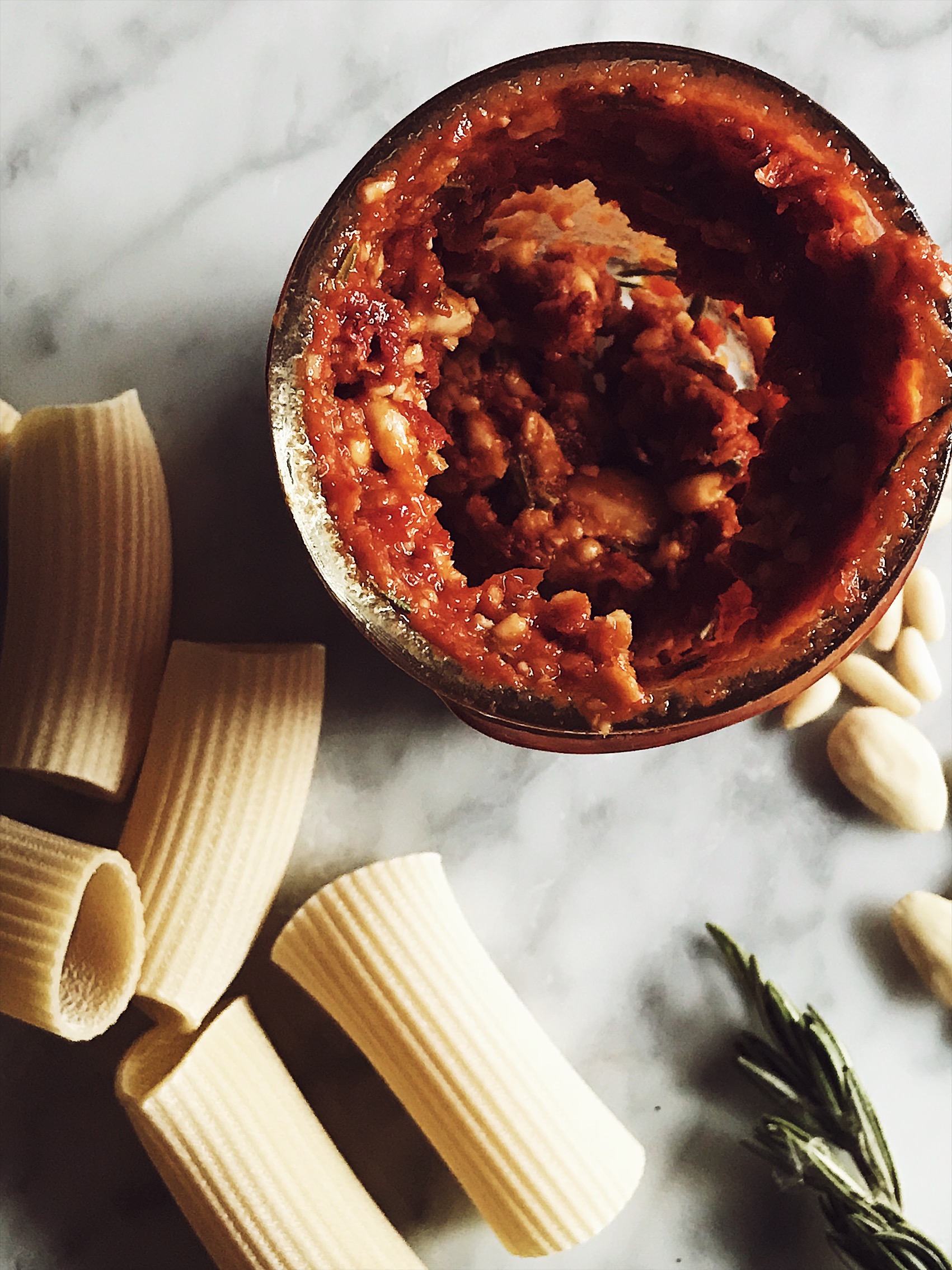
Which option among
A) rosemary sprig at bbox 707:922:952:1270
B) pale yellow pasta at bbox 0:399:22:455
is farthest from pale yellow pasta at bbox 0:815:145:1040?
rosemary sprig at bbox 707:922:952:1270

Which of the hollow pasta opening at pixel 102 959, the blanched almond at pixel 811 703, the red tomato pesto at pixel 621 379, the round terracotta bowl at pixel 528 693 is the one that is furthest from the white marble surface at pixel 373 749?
the round terracotta bowl at pixel 528 693

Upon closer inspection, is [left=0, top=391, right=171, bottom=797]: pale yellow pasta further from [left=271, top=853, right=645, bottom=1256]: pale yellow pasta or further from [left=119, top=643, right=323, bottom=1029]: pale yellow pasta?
[left=271, top=853, right=645, bottom=1256]: pale yellow pasta

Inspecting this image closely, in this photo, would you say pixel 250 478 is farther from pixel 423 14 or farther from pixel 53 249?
pixel 423 14

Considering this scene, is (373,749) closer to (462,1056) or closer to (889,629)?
(462,1056)

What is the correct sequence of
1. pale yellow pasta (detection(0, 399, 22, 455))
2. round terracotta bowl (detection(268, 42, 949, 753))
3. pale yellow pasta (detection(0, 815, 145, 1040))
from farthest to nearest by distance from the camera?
pale yellow pasta (detection(0, 399, 22, 455)), pale yellow pasta (detection(0, 815, 145, 1040)), round terracotta bowl (detection(268, 42, 949, 753))

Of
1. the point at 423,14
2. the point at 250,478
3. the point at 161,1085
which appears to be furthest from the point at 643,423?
the point at 161,1085

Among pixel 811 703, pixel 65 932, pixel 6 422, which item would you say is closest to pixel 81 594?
pixel 6 422
